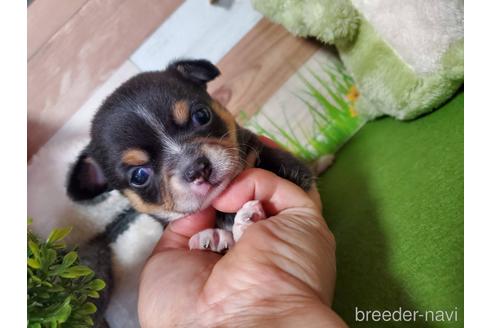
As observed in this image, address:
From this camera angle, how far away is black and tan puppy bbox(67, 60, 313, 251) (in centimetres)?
133

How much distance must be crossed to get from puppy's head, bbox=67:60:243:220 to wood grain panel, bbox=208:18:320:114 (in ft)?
2.24

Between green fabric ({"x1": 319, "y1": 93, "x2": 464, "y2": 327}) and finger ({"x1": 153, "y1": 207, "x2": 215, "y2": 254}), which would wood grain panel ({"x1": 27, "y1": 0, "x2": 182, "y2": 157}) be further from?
green fabric ({"x1": 319, "y1": 93, "x2": 464, "y2": 327})

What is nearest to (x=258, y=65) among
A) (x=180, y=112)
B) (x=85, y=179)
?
(x=180, y=112)

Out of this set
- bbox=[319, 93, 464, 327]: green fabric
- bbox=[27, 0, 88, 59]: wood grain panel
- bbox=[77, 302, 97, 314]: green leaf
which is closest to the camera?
bbox=[77, 302, 97, 314]: green leaf

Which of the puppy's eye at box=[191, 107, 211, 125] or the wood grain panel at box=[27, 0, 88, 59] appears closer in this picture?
the puppy's eye at box=[191, 107, 211, 125]

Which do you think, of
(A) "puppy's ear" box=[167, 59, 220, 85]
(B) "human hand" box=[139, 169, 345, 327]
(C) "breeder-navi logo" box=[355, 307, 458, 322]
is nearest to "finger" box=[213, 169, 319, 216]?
(B) "human hand" box=[139, 169, 345, 327]

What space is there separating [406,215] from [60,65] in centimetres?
162

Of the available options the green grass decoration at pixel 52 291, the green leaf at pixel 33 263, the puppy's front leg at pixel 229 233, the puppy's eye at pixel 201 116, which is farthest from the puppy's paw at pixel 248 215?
the green leaf at pixel 33 263

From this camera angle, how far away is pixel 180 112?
4.52 feet

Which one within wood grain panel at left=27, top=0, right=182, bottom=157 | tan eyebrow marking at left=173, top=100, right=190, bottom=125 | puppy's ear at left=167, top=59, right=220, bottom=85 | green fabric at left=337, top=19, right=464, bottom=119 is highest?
wood grain panel at left=27, top=0, right=182, bottom=157

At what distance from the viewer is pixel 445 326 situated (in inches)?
42.1

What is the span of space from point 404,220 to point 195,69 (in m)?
0.93
